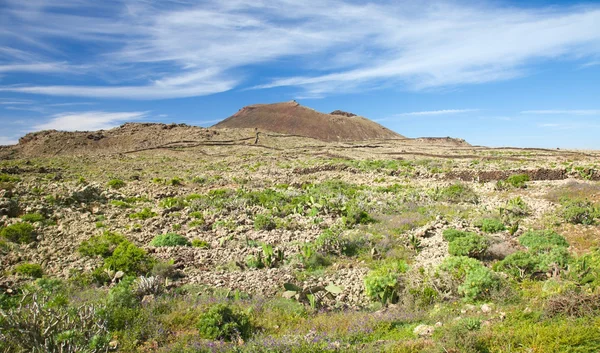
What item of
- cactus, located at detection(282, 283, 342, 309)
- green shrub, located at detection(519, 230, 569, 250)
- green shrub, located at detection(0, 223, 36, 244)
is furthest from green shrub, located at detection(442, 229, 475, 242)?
green shrub, located at detection(0, 223, 36, 244)

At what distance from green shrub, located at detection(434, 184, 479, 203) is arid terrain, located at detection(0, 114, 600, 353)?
0.12m

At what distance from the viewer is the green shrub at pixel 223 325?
5.91m

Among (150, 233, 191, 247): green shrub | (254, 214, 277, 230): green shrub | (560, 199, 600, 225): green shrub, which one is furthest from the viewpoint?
Answer: (254, 214, 277, 230): green shrub

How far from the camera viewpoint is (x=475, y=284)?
730 cm

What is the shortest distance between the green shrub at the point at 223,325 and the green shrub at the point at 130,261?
11.9ft

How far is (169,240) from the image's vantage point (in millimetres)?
11195

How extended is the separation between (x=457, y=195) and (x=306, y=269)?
33.9 ft

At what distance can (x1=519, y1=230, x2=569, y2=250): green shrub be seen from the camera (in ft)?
31.4

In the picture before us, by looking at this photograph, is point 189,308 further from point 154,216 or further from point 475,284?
point 154,216

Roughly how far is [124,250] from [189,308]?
3997mm

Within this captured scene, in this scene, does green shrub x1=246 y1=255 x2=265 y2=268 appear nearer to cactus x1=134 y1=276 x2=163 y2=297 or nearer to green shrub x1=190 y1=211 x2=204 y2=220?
cactus x1=134 y1=276 x2=163 y2=297

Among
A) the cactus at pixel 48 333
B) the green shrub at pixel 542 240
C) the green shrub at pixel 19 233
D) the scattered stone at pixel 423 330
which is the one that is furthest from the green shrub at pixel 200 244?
the green shrub at pixel 542 240

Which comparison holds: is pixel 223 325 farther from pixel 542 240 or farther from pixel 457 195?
pixel 457 195

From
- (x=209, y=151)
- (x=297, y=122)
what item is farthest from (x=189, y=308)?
(x=297, y=122)
